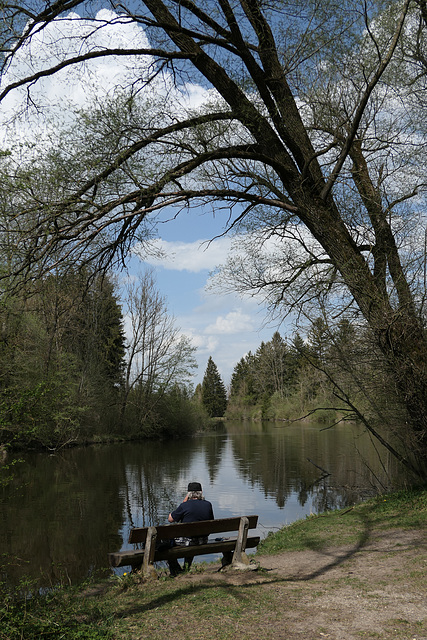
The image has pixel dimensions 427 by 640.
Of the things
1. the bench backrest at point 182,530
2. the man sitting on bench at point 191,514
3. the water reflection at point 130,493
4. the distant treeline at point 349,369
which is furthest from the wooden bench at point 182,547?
the distant treeline at point 349,369

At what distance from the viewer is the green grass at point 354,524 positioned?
8.01m

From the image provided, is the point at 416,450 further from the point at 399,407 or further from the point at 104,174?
the point at 104,174

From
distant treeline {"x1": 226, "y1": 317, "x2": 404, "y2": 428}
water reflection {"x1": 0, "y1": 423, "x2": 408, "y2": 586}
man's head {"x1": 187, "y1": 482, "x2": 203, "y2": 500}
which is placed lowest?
water reflection {"x1": 0, "y1": 423, "x2": 408, "y2": 586}

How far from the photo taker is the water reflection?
33.8ft

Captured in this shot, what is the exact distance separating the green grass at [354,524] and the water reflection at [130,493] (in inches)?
51.6

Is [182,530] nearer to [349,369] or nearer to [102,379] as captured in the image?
[349,369]

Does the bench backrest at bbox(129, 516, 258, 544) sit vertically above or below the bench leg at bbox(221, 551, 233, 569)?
above

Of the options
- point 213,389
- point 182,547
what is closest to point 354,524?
point 182,547

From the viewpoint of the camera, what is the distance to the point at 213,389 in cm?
10294

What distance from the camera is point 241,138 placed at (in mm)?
8398

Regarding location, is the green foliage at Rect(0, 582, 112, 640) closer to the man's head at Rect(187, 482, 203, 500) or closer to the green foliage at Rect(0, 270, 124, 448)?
the green foliage at Rect(0, 270, 124, 448)

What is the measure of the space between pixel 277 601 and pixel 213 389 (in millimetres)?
98770


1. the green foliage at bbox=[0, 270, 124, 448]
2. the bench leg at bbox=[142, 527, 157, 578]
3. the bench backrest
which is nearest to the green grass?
the bench backrest

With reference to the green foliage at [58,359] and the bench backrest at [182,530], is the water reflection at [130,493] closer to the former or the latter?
the green foliage at [58,359]
